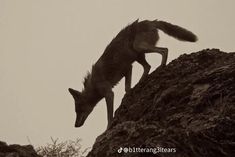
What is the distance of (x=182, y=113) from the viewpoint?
629cm

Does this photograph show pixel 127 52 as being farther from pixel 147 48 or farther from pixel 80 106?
pixel 80 106

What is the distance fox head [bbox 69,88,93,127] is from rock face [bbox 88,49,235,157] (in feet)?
19.7

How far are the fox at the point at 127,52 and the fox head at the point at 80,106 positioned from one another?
0.73 meters

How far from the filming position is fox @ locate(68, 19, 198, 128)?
11602 mm

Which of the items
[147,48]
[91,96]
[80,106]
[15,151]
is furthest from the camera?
[80,106]

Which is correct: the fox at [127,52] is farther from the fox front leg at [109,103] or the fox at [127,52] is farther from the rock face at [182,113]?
the rock face at [182,113]

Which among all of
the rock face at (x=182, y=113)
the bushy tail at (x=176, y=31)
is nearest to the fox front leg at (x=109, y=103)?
the bushy tail at (x=176, y=31)

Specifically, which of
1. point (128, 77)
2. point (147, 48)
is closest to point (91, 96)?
point (128, 77)

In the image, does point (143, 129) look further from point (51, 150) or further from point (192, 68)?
point (51, 150)

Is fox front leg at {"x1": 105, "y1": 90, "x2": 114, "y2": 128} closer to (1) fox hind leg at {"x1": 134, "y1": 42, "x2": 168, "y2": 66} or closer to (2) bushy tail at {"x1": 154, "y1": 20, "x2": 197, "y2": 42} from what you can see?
(1) fox hind leg at {"x1": 134, "y1": 42, "x2": 168, "y2": 66}

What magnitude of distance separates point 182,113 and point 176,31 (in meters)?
5.44

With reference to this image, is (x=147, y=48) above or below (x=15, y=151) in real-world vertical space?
above

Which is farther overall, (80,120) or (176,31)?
(80,120)

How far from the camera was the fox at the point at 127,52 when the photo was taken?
11602mm
